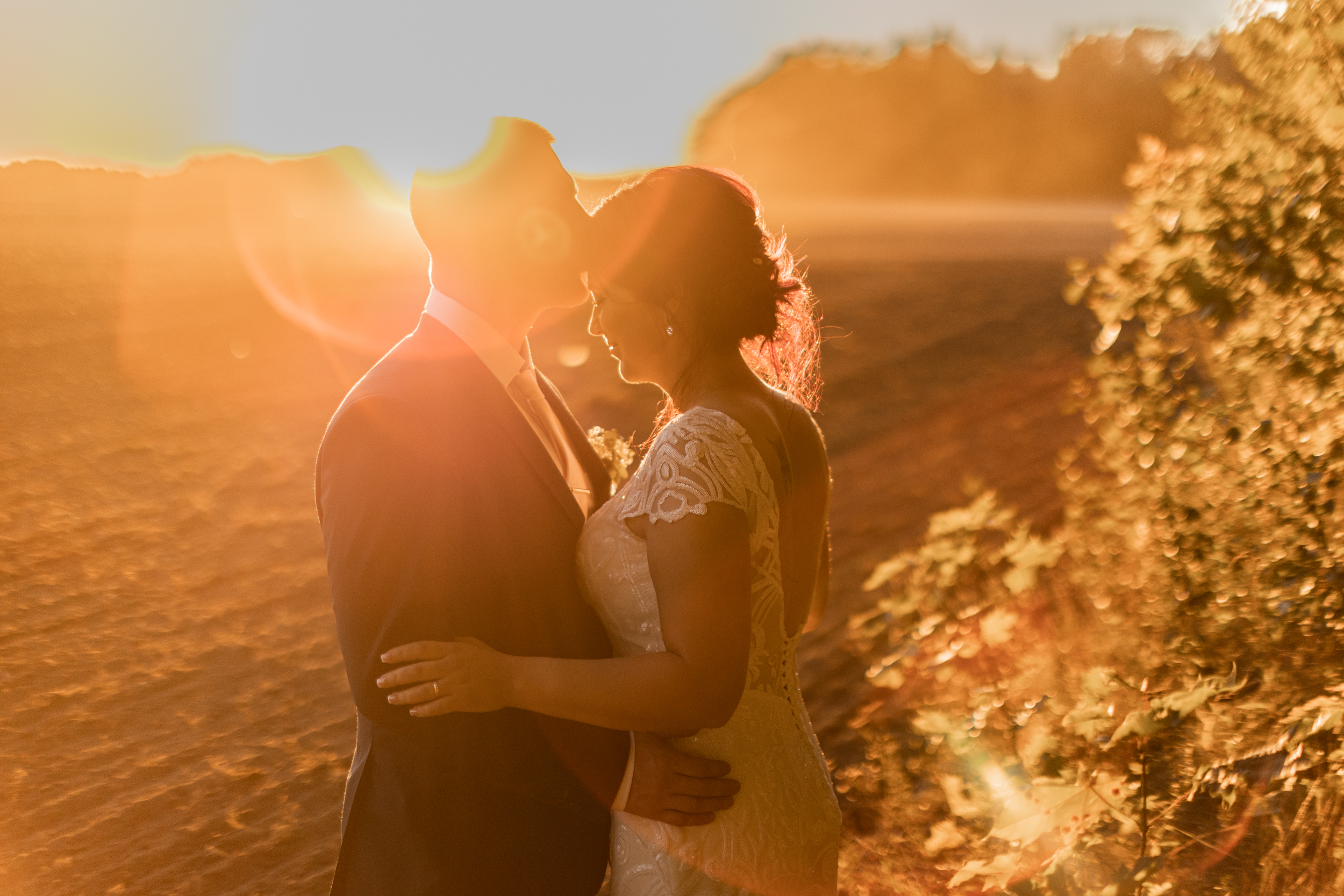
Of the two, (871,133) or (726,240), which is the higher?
(871,133)

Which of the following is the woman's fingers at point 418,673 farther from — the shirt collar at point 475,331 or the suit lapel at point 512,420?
the shirt collar at point 475,331

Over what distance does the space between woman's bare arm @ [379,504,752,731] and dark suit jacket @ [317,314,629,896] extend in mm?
120

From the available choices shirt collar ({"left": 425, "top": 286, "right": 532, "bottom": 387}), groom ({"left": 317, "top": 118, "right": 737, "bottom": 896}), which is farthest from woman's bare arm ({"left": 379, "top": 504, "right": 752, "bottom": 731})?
shirt collar ({"left": 425, "top": 286, "right": 532, "bottom": 387})

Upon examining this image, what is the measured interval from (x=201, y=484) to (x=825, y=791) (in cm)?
1007

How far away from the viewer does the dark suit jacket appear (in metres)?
1.92

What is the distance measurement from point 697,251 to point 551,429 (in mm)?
910

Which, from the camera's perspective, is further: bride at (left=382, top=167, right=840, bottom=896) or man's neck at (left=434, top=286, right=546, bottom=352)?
man's neck at (left=434, top=286, right=546, bottom=352)

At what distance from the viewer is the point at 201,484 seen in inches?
417

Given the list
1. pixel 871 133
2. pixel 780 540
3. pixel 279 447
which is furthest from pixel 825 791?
pixel 871 133

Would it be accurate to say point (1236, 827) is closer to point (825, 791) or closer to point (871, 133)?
point (825, 791)

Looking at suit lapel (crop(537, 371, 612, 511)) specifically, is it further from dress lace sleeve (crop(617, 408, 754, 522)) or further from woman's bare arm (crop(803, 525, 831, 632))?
dress lace sleeve (crop(617, 408, 754, 522))

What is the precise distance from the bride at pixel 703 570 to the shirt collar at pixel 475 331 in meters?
0.32

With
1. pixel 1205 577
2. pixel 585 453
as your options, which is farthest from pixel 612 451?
pixel 1205 577

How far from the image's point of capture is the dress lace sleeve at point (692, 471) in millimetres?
1796
